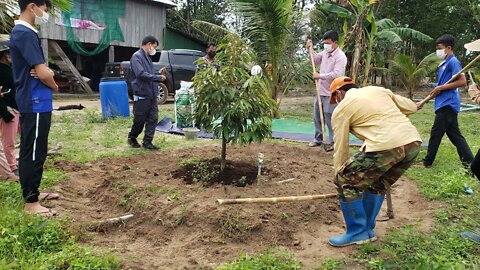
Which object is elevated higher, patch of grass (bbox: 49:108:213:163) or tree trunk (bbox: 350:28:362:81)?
tree trunk (bbox: 350:28:362:81)

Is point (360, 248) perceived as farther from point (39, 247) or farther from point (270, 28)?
point (270, 28)

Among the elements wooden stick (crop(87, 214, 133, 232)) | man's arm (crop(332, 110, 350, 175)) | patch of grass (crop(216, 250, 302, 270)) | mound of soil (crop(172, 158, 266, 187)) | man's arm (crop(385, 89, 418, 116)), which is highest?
man's arm (crop(385, 89, 418, 116))

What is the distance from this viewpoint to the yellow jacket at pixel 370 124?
10.3ft

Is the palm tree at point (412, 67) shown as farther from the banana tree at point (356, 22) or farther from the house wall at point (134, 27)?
the house wall at point (134, 27)

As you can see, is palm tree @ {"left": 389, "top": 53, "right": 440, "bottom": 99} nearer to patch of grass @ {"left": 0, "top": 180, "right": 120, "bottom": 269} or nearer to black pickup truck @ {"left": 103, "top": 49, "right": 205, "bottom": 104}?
black pickup truck @ {"left": 103, "top": 49, "right": 205, "bottom": 104}

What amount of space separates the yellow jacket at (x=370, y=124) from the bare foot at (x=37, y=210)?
8.85 feet

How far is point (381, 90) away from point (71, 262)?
9.13ft

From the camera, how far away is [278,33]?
33.2 feet

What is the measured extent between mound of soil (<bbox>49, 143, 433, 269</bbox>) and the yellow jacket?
33.0 inches

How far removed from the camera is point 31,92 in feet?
11.8

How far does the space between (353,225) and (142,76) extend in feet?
14.2

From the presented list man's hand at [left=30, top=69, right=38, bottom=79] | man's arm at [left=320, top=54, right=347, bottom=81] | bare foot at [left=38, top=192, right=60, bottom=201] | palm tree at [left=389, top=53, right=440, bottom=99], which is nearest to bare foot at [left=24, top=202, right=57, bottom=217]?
bare foot at [left=38, top=192, right=60, bottom=201]

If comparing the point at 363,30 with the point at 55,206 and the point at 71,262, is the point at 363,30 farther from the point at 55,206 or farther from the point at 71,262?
the point at 71,262

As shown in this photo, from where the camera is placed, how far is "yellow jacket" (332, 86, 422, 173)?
314cm
